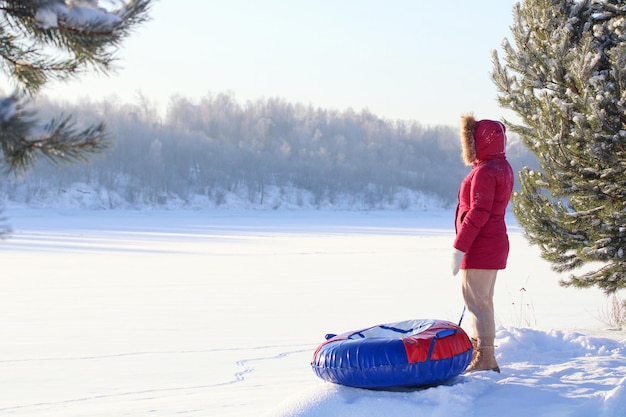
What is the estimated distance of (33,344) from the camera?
8859 millimetres

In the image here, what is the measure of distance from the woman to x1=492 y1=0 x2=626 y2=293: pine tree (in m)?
1.37

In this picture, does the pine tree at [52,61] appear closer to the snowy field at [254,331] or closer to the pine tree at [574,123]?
the snowy field at [254,331]

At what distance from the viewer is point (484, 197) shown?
5.18 meters

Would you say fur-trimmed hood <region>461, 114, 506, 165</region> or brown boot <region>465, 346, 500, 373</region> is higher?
fur-trimmed hood <region>461, 114, 506, 165</region>

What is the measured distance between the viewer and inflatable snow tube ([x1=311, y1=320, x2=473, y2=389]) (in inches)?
184

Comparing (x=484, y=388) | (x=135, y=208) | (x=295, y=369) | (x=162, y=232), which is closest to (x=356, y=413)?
(x=484, y=388)

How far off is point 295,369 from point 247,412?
1988mm

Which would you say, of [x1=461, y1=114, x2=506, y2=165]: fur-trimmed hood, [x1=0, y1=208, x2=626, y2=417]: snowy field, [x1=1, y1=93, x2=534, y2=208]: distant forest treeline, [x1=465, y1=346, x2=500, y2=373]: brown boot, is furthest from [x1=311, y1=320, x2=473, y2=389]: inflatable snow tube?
[x1=1, y1=93, x2=534, y2=208]: distant forest treeline

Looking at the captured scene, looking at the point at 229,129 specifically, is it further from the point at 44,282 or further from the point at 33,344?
the point at 33,344

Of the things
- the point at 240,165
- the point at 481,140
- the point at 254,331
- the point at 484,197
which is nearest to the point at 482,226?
the point at 484,197

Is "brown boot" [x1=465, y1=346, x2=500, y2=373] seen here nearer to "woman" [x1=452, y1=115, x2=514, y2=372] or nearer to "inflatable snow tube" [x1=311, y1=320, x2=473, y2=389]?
"woman" [x1=452, y1=115, x2=514, y2=372]

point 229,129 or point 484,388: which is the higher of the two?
point 229,129

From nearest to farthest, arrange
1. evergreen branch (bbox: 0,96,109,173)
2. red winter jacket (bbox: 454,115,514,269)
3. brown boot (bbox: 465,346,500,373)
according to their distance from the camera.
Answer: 1. evergreen branch (bbox: 0,96,109,173)
2. red winter jacket (bbox: 454,115,514,269)
3. brown boot (bbox: 465,346,500,373)

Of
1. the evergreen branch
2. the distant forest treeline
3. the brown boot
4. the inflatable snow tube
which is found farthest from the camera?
the distant forest treeline
